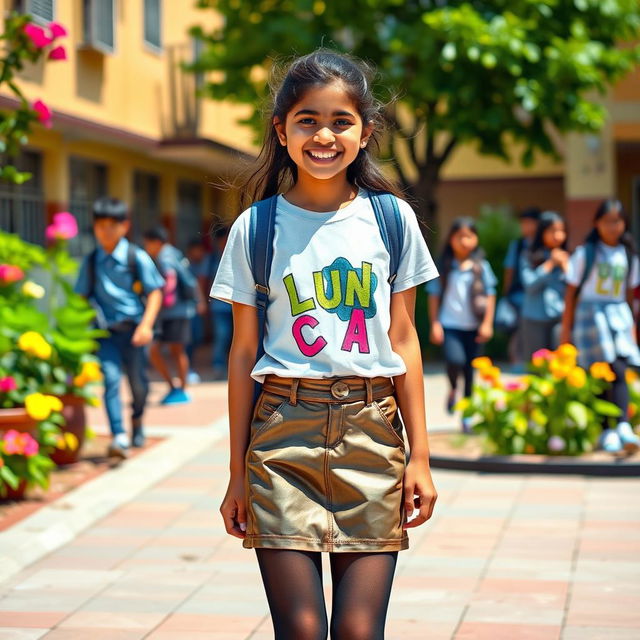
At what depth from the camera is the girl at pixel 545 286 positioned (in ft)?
39.7

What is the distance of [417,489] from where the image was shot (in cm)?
355

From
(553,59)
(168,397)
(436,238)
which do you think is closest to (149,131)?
(436,238)

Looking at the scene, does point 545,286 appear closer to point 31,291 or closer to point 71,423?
point 71,423

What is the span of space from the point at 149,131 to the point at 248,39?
10.6ft

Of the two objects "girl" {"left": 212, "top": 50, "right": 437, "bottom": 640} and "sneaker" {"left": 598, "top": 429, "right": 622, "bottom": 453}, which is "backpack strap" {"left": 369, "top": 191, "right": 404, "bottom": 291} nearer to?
"girl" {"left": 212, "top": 50, "right": 437, "bottom": 640}

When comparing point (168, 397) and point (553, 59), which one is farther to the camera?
point (553, 59)

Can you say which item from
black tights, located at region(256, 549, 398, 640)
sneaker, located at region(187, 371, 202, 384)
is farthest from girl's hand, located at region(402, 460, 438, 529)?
sneaker, located at region(187, 371, 202, 384)

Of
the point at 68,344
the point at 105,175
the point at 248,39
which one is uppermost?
the point at 248,39

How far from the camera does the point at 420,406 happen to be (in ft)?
11.7

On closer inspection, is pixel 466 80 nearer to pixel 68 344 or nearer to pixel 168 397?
pixel 168 397

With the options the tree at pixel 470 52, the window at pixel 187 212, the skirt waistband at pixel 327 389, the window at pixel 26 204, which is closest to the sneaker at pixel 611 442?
the skirt waistband at pixel 327 389

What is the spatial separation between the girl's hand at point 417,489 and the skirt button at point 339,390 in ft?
0.92

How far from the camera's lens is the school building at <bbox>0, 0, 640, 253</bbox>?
1717 cm

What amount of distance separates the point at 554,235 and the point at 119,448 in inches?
190
